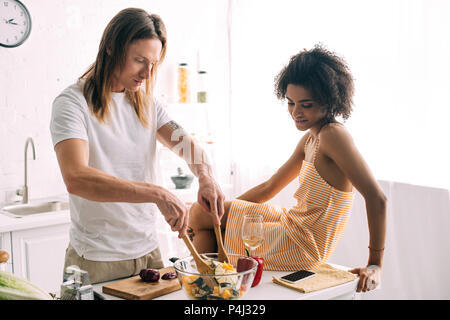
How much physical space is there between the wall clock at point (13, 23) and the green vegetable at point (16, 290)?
2.32m

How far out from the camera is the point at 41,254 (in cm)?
225

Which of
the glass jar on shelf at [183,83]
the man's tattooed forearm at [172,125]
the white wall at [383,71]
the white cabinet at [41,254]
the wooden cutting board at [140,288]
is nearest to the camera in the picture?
the wooden cutting board at [140,288]

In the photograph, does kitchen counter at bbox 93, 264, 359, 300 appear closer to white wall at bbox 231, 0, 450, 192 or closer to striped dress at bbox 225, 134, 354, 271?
striped dress at bbox 225, 134, 354, 271

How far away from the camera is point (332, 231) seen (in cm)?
143

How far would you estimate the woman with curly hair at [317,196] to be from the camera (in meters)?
1.38

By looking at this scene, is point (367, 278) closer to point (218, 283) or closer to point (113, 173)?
point (218, 283)

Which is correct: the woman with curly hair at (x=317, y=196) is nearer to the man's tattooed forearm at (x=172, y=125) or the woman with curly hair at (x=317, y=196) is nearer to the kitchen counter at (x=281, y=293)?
the kitchen counter at (x=281, y=293)

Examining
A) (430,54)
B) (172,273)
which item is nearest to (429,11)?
(430,54)

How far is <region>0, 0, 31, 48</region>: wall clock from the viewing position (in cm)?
259

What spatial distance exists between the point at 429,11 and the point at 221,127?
2.04 metres

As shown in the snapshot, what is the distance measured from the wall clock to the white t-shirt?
1630mm

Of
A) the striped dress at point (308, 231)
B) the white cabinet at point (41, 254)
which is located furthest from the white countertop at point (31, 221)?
the striped dress at point (308, 231)
